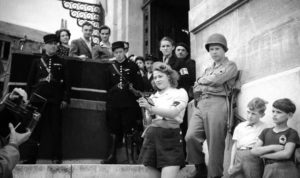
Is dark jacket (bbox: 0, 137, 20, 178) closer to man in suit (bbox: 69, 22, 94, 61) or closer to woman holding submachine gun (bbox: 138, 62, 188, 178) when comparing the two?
woman holding submachine gun (bbox: 138, 62, 188, 178)

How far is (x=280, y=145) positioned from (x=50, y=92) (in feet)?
12.8

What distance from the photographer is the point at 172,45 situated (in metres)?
7.93

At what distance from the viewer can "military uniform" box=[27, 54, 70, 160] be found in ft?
23.0

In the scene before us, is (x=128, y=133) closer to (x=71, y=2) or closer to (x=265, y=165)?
(x=265, y=165)

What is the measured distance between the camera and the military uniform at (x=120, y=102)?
23.9 feet


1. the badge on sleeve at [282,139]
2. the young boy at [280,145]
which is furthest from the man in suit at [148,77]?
the badge on sleeve at [282,139]

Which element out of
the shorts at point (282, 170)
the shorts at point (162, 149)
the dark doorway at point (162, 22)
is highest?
the dark doorway at point (162, 22)

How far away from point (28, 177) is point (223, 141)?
2691 mm

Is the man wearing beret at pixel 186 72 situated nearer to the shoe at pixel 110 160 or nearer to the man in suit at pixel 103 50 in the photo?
the man in suit at pixel 103 50

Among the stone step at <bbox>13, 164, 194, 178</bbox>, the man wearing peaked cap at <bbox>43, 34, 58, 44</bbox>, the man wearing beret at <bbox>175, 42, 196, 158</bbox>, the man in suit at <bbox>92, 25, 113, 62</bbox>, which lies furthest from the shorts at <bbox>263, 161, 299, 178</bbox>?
the man in suit at <bbox>92, 25, 113, 62</bbox>

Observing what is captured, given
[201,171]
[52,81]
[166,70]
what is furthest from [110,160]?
[166,70]

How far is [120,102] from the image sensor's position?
7250 millimetres

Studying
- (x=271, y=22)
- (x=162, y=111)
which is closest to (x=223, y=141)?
(x=162, y=111)

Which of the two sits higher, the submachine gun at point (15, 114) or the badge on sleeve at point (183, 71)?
the badge on sleeve at point (183, 71)
